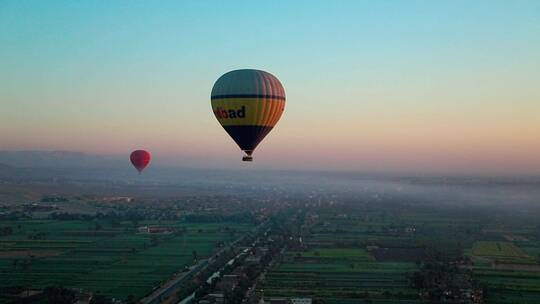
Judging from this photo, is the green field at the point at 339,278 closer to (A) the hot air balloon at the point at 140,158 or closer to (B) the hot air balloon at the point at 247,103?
(B) the hot air balloon at the point at 247,103

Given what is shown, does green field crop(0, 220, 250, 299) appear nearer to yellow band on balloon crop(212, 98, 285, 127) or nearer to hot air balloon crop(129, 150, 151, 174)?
hot air balloon crop(129, 150, 151, 174)

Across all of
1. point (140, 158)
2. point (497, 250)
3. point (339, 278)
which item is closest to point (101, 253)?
point (140, 158)

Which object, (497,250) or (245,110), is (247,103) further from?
(497,250)

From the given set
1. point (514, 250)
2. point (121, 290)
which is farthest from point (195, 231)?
point (514, 250)

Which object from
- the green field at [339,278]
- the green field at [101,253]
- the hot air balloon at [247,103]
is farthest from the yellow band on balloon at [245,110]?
the green field at [101,253]

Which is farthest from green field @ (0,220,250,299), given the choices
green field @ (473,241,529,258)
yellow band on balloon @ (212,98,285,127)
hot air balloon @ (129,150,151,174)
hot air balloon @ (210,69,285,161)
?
green field @ (473,241,529,258)

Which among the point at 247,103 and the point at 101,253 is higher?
the point at 247,103
